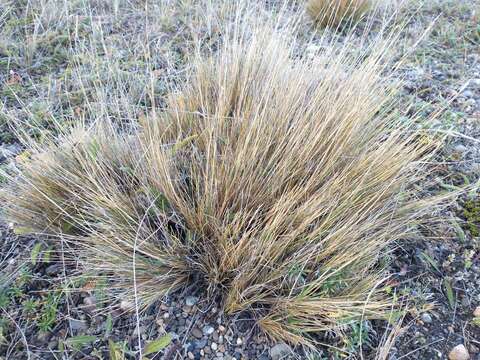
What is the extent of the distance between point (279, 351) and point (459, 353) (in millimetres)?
537

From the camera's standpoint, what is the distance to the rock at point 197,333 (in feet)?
4.20

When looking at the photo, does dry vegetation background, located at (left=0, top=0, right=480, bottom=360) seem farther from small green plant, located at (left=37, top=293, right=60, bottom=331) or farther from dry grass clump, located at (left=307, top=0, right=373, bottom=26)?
dry grass clump, located at (left=307, top=0, right=373, bottom=26)

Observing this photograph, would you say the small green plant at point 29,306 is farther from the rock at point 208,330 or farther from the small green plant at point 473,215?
the small green plant at point 473,215

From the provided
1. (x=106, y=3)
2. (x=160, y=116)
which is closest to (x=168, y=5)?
(x=106, y=3)

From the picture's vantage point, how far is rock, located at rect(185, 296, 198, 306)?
1337 mm

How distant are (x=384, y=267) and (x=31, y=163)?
1.22 m

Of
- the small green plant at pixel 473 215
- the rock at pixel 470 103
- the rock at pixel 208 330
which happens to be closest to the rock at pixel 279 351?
the rock at pixel 208 330

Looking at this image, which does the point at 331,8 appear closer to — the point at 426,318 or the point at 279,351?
the point at 426,318

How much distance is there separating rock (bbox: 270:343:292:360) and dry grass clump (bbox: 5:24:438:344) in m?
0.03

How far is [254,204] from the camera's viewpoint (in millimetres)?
1384

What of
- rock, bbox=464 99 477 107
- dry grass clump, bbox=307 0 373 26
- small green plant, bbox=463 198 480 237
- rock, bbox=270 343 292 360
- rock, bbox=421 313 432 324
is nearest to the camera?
rock, bbox=270 343 292 360

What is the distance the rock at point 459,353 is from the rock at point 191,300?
777 mm

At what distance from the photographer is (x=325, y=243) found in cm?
133

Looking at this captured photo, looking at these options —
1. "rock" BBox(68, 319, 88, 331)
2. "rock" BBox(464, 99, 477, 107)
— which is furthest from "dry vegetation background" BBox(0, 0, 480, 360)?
"rock" BBox(464, 99, 477, 107)
